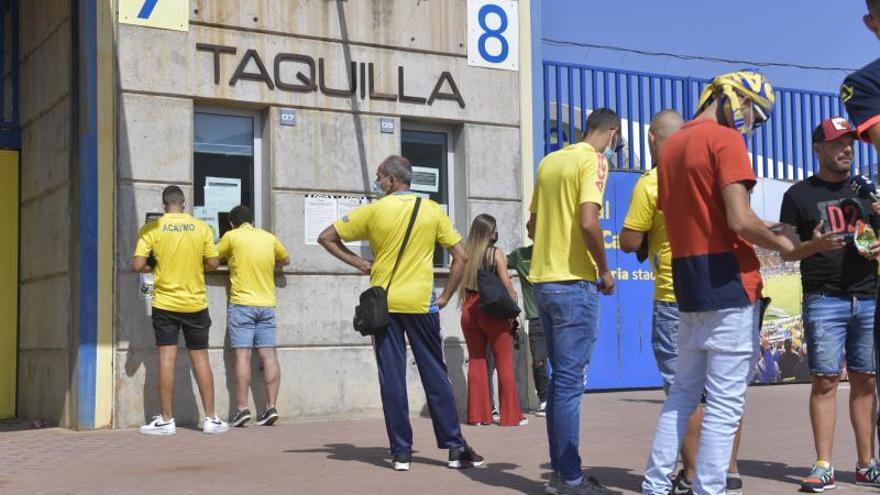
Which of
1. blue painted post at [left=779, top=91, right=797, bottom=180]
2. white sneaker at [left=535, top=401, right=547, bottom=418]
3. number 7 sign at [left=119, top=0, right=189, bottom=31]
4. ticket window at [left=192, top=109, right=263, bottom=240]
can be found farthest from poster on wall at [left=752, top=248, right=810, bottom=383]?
number 7 sign at [left=119, top=0, right=189, bottom=31]

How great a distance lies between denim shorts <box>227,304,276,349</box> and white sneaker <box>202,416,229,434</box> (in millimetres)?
685

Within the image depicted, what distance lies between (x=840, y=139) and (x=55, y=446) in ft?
19.5

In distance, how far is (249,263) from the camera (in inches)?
388

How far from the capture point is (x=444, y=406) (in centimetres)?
702

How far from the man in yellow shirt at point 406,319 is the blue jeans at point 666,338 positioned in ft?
5.19

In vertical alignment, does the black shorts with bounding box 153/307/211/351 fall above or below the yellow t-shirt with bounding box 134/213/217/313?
below

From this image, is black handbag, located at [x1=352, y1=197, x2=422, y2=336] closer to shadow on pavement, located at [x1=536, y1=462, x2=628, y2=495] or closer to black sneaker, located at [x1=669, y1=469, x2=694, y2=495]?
shadow on pavement, located at [x1=536, y1=462, x2=628, y2=495]

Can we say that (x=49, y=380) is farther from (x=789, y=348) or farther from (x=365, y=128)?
(x=789, y=348)

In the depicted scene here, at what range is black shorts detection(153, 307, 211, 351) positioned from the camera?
945 cm

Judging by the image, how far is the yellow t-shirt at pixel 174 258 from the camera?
9.45 m

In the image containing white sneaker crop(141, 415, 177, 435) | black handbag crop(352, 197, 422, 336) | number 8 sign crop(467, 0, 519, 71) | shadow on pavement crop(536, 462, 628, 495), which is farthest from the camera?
number 8 sign crop(467, 0, 519, 71)

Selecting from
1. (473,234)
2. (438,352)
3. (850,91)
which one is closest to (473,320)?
(473,234)

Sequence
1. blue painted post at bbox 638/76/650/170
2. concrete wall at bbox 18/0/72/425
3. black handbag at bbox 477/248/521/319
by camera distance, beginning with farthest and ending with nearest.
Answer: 1. blue painted post at bbox 638/76/650/170
2. concrete wall at bbox 18/0/72/425
3. black handbag at bbox 477/248/521/319

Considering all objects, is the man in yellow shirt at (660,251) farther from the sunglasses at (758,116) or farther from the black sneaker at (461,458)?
the black sneaker at (461,458)
